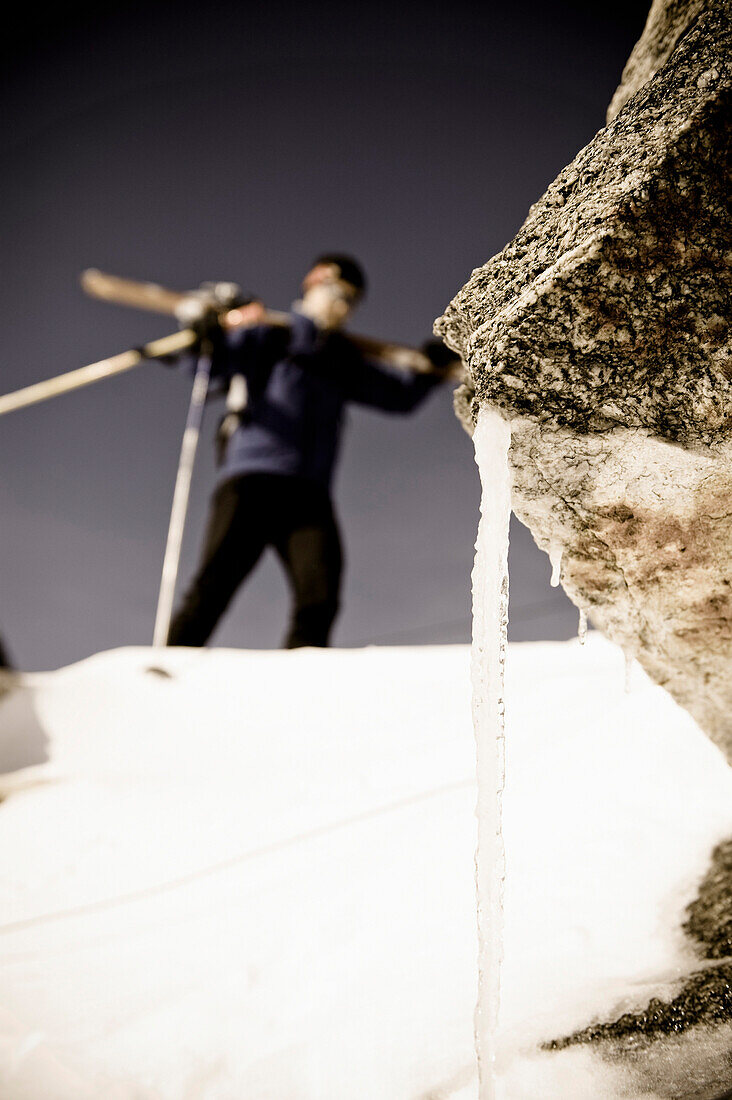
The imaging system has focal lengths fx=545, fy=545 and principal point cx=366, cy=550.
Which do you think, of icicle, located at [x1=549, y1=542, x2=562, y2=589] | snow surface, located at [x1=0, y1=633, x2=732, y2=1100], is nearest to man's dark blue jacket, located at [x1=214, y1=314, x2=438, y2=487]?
snow surface, located at [x1=0, y1=633, x2=732, y2=1100]

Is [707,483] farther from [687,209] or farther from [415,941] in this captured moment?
[415,941]

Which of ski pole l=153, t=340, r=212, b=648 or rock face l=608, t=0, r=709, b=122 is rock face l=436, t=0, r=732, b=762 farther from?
ski pole l=153, t=340, r=212, b=648

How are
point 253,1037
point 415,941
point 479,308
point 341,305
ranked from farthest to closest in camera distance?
1. point 341,305
2. point 415,941
3. point 253,1037
4. point 479,308

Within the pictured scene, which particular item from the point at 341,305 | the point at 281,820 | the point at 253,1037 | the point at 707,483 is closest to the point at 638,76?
the point at 707,483

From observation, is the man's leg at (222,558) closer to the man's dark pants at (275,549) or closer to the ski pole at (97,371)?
the man's dark pants at (275,549)

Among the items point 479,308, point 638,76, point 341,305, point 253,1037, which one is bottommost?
point 253,1037

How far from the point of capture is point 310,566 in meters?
3.65

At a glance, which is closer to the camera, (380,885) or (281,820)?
(380,885)

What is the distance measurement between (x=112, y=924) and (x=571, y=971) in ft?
4.16

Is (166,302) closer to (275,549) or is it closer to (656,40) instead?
(275,549)

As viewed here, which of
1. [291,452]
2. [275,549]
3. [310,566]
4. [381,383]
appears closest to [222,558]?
[275,549]

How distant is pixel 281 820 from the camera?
2105 mm

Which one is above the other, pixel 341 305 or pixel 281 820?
pixel 341 305

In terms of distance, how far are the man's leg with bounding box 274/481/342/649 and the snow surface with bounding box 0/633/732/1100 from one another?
774 mm
